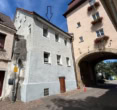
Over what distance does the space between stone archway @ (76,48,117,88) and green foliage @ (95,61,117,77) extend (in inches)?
1191

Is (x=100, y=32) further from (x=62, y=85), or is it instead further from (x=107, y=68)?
(x=107, y=68)

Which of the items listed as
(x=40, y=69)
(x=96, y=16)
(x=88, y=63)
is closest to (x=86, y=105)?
(x=40, y=69)

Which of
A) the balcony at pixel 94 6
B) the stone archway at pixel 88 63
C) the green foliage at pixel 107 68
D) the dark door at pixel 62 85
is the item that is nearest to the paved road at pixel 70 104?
the dark door at pixel 62 85

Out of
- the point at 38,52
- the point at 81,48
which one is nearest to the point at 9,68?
the point at 38,52

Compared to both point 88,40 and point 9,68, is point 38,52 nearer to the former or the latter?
point 9,68

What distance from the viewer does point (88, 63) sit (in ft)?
56.2

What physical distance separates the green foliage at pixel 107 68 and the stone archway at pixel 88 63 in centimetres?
3026

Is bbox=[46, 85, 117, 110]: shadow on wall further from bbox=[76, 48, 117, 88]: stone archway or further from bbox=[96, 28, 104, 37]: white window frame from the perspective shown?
bbox=[96, 28, 104, 37]: white window frame

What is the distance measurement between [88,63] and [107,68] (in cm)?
3849

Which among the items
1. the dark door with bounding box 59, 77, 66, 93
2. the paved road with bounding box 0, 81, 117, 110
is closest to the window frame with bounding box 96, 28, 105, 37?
the dark door with bounding box 59, 77, 66, 93

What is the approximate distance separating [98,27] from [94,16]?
228 centimetres

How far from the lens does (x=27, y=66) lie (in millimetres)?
7371

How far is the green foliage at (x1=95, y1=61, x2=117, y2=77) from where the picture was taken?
45.2 meters

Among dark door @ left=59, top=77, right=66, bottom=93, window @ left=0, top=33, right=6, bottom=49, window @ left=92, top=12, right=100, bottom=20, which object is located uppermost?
window @ left=92, top=12, right=100, bottom=20
